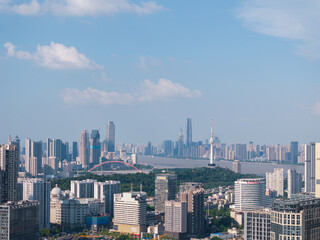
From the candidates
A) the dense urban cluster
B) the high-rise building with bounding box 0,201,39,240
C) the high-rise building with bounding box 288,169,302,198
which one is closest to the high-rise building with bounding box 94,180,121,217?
the dense urban cluster

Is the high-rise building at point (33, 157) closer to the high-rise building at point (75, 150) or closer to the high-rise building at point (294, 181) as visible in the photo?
the high-rise building at point (75, 150)

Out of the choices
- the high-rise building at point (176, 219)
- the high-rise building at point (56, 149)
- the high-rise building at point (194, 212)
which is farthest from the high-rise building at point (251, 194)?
the high-rise building at point (56, 149)

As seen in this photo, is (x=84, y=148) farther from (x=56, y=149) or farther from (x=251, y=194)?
(x=251, y=194)

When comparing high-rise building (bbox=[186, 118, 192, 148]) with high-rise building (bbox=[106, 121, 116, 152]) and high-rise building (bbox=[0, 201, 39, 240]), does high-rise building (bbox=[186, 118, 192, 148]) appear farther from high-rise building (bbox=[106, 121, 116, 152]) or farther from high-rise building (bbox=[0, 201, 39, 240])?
high-rise building (bbox=[0, 201, 39, 240])

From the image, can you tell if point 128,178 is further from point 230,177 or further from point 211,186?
point 230,177

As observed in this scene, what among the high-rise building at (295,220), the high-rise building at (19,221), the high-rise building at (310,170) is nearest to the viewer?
the high-rise building at (295,220)

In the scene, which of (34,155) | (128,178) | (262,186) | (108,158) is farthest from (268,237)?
(108,158)

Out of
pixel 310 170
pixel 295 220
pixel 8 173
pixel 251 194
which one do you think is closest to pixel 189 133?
pixel 310 170
